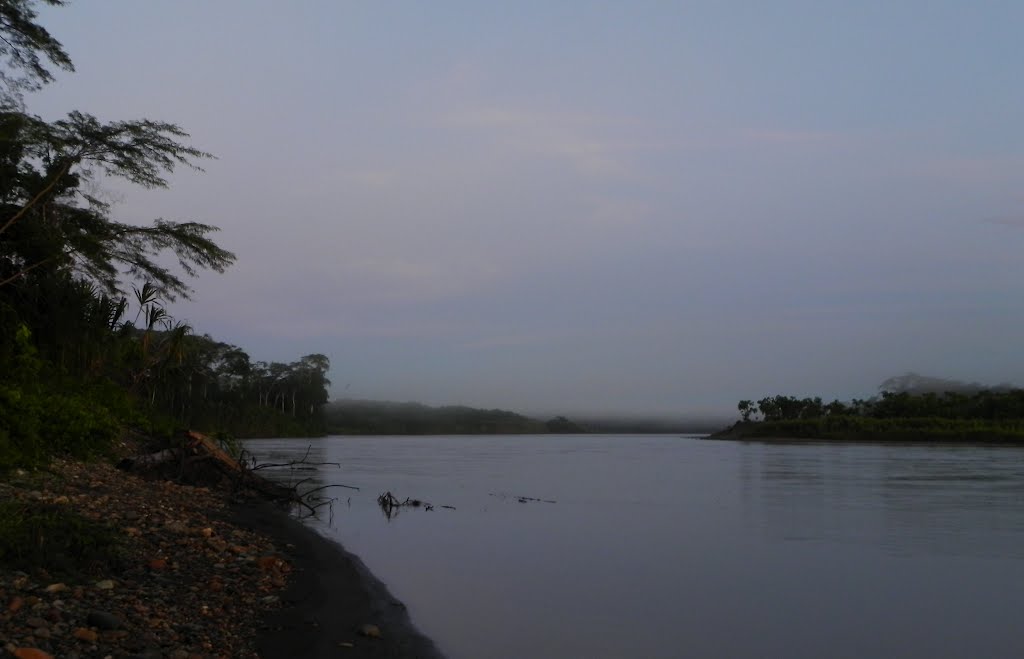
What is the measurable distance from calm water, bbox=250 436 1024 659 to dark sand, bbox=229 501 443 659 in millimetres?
485

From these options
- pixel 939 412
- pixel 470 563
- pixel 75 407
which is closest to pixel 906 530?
pixel 470 563

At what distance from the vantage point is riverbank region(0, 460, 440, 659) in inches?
210

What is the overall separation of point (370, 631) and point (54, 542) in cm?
263

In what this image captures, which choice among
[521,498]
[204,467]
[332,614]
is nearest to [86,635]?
[332,614]

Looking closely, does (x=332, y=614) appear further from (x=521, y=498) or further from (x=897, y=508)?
(x=897, y=508)

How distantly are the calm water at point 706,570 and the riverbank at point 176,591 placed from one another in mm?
991

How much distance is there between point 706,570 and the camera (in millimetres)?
11516

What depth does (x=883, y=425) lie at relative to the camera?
241ft

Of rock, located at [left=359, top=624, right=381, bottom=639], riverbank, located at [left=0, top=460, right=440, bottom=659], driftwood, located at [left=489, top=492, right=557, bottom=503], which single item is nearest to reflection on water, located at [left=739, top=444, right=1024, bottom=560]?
driftwood, located at [left=489, top=492, right=557, bottom=503]

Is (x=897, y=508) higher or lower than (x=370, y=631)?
lower

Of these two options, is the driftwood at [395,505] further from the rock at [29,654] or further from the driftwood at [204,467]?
the rock at [29,654]

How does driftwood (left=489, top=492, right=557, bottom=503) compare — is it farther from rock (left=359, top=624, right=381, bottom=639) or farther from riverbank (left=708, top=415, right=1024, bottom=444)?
riverbank (left=708, top=415, right=1024, bottom=444)

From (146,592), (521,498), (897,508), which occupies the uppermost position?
(146,592)

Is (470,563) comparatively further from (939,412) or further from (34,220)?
(939,412)
